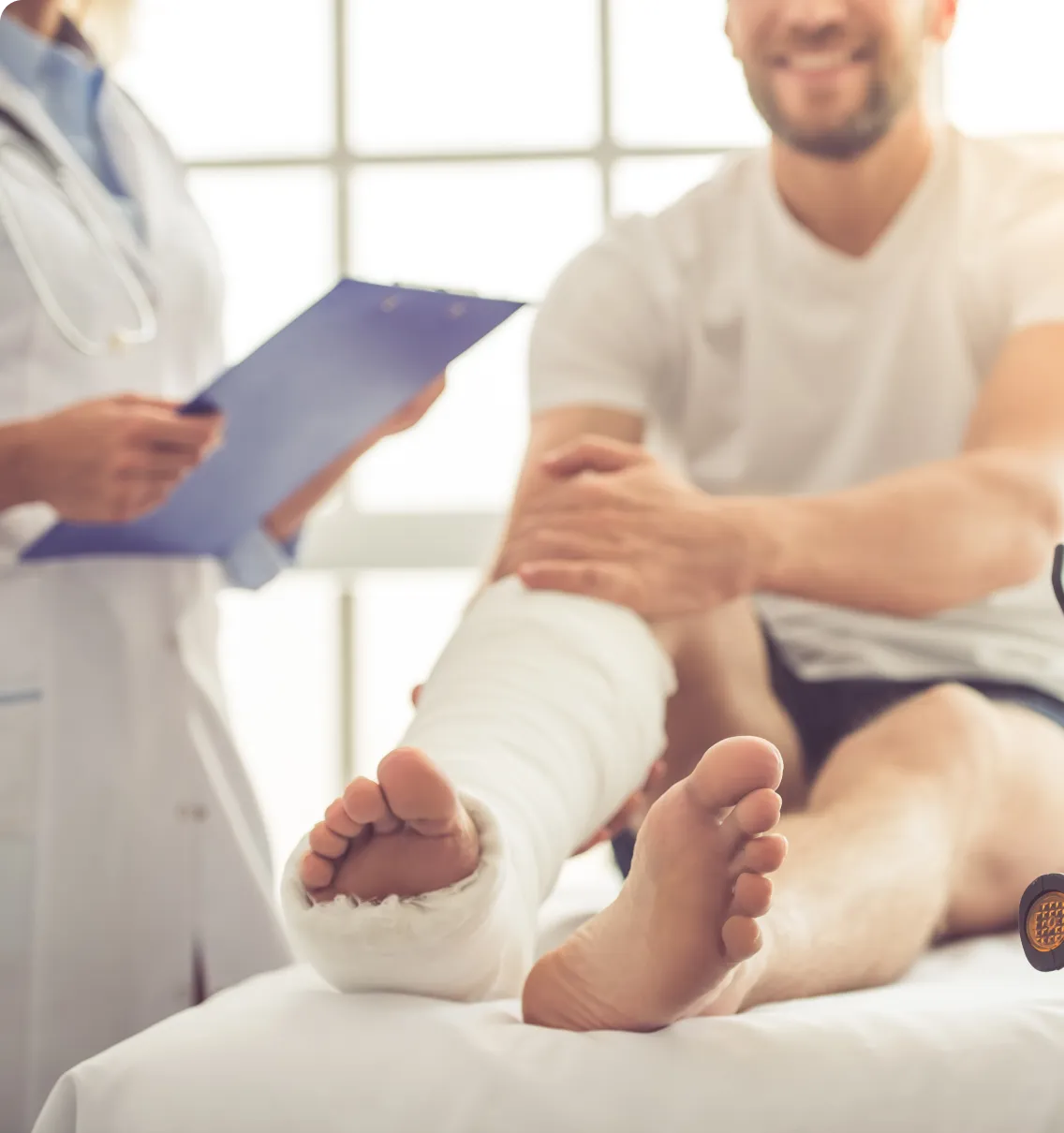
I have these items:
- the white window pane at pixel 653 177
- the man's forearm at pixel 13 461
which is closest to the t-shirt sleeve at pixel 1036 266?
the white window pane at pixel 653 177

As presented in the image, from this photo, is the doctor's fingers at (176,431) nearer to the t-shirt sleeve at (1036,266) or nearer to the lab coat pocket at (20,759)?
the lab coat pocket at (20,759)

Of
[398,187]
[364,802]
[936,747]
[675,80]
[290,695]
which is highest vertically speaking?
[675,80]

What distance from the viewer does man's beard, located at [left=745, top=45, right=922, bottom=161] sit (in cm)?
97

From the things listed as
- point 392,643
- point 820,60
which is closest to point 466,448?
point 392,643

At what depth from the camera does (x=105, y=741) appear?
1.03m

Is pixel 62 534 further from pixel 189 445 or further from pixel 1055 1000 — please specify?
pixel 1055 1000

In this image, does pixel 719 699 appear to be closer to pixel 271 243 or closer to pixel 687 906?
pixel 687 906

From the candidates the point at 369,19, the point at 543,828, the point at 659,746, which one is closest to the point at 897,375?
the point at 659,746

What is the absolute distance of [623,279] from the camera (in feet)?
3.49

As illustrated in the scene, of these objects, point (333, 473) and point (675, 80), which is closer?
point (333, 473)

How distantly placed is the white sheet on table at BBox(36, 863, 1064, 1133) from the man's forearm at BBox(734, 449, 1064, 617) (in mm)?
342

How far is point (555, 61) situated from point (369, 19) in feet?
0.67

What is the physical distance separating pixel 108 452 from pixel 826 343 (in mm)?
502

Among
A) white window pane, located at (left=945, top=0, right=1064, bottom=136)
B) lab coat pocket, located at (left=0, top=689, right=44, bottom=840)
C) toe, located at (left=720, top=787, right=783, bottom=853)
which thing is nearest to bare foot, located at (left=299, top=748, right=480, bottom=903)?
toe, located at (left=720, top=787, right=783, bottom=853)
